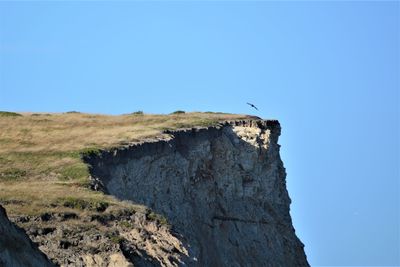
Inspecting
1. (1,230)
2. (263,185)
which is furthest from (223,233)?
(1,230)

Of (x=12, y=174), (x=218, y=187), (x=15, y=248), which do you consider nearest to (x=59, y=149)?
(x=12, y=174)

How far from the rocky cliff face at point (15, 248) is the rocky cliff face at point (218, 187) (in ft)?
67.1

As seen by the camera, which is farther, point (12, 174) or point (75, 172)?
point (12, 174)

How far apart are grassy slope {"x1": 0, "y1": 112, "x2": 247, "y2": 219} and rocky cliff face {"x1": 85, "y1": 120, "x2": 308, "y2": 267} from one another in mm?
1538

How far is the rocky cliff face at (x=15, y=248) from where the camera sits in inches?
1240

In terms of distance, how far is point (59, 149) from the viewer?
204ft

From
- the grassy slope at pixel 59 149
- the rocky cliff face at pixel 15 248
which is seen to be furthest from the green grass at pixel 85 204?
the rocky cliff face at pixel 15 248

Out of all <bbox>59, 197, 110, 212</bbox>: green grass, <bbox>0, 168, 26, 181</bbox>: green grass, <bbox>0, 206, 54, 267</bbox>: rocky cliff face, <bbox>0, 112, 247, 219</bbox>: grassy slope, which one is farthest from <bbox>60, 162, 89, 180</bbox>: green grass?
<bbox>0, 206, 54, 267</bbox>: rocky cliff face

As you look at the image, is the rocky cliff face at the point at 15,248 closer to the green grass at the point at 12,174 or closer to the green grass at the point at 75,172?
the green grass at the point at 75,172

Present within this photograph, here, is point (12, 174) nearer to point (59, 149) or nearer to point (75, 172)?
point (75, 172)

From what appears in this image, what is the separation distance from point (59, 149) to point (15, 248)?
2973cm

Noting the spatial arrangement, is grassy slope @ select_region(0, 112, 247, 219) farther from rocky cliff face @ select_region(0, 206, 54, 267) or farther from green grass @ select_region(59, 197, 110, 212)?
rocky cliff face @ select_region(0, 206, 54, 267)

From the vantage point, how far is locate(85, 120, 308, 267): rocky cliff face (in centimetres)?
6016

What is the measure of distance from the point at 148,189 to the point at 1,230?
1131 inches
